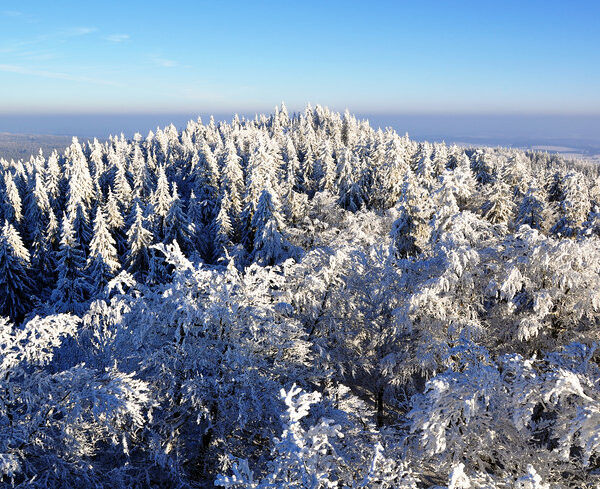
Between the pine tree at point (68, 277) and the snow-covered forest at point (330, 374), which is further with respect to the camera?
the pine tree at point (68, 277)

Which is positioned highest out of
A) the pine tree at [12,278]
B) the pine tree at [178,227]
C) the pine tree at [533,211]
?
the pine tree at [533,211]

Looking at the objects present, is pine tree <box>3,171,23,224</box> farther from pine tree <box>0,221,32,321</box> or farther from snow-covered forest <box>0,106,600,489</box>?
snow-covered forest <box>0,106,600,489</box>

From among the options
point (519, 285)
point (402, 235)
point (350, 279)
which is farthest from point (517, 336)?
point (402, 235)

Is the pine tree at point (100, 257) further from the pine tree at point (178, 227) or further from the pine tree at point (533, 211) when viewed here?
the pine tree at point (533, 211)

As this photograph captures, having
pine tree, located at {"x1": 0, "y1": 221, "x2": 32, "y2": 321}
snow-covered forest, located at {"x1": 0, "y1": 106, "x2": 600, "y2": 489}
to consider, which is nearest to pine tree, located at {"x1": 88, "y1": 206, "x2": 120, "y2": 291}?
pine tree, located at {"x1": 0, "y1": 221, "x2": 32, "y2": 321}

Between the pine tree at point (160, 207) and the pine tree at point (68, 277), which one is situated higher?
the pine tree at point (160, 207)

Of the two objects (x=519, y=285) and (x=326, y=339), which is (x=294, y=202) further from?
(x=519, y=285)

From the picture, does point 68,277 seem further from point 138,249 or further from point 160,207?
point 160,207

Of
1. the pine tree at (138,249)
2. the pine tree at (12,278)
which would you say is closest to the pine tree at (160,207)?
the pine tree at (138,249)

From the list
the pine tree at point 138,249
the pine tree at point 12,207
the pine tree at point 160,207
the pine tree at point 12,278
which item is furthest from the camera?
the pine tree at point 12,207

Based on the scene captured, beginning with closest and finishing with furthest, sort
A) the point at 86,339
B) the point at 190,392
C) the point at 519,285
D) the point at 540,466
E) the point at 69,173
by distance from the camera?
the point at 540,466
the point at 190,392
the point at 519,285
the point at 86,339
the point at 69,173

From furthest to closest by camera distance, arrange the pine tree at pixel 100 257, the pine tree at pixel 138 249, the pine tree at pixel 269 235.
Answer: the pine tree at pixel 138 249 → the pine tree at pixel 100 257 → the pine tree at pixel 269 235
